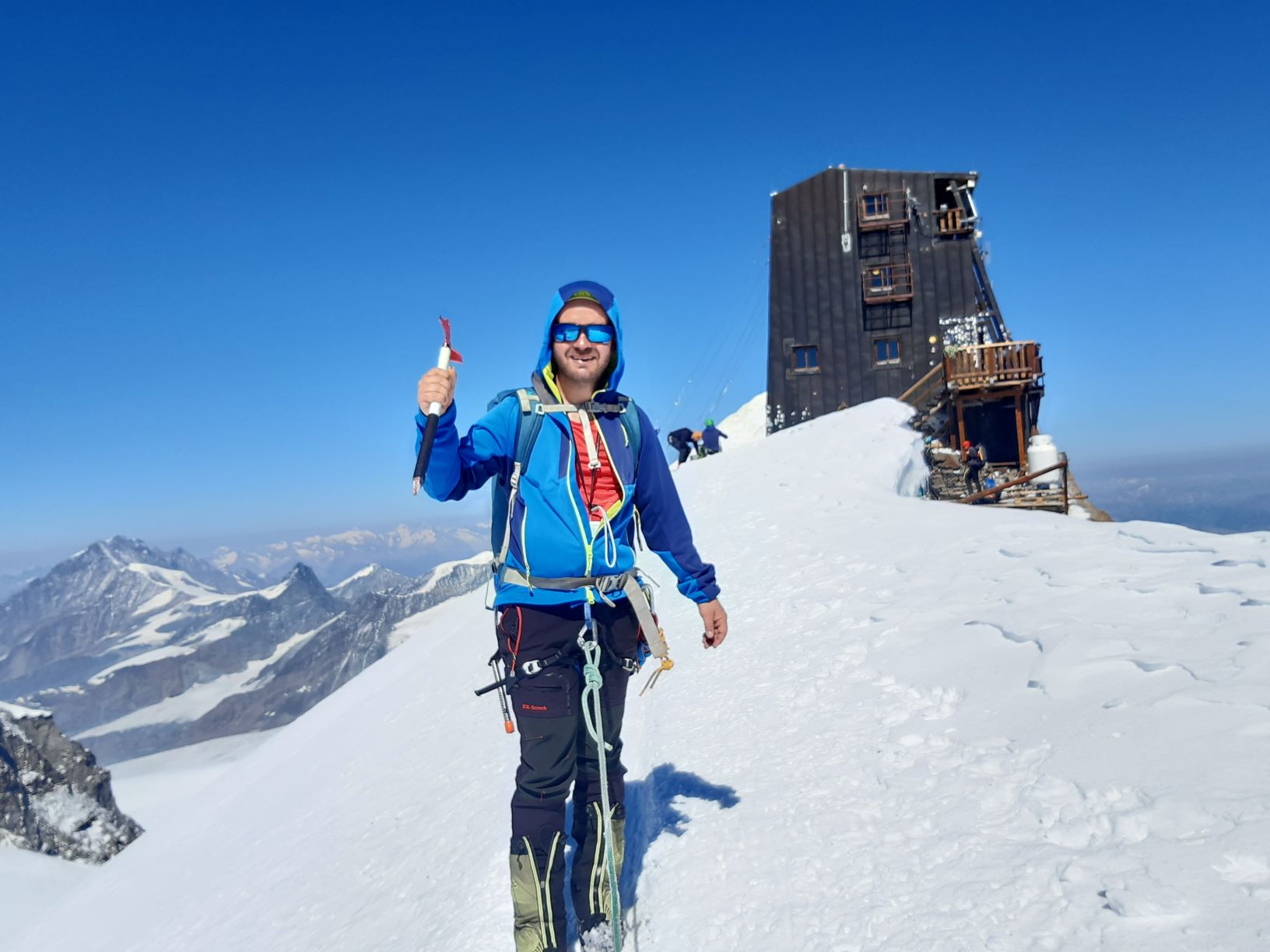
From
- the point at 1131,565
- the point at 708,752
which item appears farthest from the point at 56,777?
the point at 1131,565

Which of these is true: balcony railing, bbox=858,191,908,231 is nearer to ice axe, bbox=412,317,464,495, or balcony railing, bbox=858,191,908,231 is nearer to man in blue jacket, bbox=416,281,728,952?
man in blue jacket, bbox=416,281,728,952

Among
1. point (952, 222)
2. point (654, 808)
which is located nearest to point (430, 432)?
point (654, 808)

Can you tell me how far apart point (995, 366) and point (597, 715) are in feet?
65.3

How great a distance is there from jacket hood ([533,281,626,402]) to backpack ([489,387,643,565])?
110mm

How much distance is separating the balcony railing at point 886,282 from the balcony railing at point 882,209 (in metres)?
1.44

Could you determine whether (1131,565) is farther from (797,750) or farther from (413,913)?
(413,913)

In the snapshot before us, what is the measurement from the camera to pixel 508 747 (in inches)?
228

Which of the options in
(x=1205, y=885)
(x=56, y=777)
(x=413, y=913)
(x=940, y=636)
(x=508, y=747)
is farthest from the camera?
(x=56, y=777)

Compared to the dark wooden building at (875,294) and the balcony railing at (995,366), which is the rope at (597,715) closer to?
the balcony railing at (995,366)

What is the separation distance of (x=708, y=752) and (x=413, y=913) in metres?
1.92

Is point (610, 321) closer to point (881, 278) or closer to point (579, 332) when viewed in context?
point (579, 332)

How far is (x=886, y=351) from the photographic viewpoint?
24375 millimetres

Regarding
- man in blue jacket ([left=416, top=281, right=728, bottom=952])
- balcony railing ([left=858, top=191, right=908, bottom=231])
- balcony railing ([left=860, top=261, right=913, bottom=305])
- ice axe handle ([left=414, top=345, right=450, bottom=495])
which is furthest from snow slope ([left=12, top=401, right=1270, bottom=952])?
balcony railing ([left=858, top=191, right=908, bottom=231])

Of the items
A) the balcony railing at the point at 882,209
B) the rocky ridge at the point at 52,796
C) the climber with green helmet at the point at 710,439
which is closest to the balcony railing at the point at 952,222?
the balcony railing at the point at 882,209
